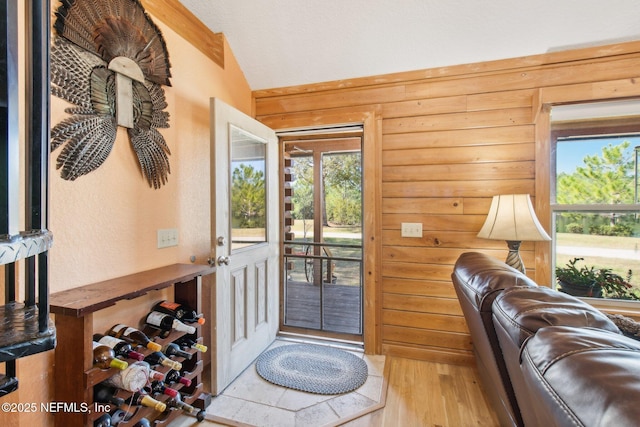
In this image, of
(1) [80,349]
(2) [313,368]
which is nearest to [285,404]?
(2) [313,368]

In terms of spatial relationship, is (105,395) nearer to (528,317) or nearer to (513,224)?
(528,317)

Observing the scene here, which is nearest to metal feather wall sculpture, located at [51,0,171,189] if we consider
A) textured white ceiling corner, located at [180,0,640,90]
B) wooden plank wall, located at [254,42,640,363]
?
A: textured white ceiling corner, located at [180,0,640,90]

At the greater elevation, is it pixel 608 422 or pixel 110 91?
pixel 110 91

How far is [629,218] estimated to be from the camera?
2.25 m

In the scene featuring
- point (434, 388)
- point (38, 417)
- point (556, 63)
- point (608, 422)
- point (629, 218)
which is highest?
point (556, 63)

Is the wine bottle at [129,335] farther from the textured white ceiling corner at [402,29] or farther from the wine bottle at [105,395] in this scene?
the textured white ceiling corner at [402,29]

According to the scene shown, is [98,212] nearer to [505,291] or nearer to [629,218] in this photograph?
[505,291]

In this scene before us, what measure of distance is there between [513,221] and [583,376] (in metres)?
1.65

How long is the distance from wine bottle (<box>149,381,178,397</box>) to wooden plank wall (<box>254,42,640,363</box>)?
155 centimetres

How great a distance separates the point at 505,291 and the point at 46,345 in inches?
51.4

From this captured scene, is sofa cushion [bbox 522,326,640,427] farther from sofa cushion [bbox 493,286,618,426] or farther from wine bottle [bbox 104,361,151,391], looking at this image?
wine bottle [bbox 104,361,151,391]

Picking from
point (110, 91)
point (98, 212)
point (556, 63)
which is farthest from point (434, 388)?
point (110, 91)

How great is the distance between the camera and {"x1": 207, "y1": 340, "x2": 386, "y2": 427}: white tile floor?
1.75 m

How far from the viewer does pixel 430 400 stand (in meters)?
1.93
